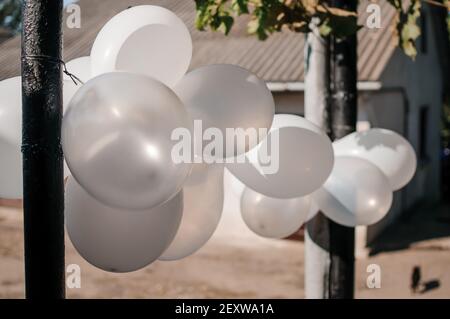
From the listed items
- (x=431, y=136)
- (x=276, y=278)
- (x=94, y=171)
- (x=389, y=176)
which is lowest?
(x=276, y=278)

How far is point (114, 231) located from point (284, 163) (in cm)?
97

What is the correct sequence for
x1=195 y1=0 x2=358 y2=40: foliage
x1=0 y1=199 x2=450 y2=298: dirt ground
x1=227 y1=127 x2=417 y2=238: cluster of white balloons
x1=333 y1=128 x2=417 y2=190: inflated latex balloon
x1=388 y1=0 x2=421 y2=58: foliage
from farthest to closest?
1. x1=0 y1=199 x2=450 y2=298: dirt ground
2. x1=388 y1=0 x2=421 y2=58: foliage
3. x1=195 y1=0 x2=358 y2=40: foliage
4. x1=333 y1=128 x2=417 y2=190: inflated latex balloon
5. x1=227 y1=127 x2=417 y2=238: cluster of white balloons

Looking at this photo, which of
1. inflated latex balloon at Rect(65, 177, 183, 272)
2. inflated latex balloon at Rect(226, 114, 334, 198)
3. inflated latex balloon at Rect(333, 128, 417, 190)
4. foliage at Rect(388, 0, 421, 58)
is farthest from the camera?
foliage at Rect(388, 0, 421, 58)

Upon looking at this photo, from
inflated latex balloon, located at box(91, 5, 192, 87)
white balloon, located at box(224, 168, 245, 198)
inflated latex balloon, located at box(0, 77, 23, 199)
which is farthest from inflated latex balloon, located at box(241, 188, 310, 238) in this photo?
inflated latex balloon, located at box(0, 77, 23, 199)

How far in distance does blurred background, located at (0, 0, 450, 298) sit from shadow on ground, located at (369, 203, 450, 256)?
0.02m

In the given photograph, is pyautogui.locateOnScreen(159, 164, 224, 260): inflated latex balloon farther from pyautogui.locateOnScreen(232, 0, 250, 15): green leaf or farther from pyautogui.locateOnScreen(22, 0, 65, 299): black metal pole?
pyautogui.locateOnScreen(232, 0, 250, 15): green leaf

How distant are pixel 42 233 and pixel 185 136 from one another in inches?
22.1

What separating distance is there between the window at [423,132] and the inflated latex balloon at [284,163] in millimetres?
11369

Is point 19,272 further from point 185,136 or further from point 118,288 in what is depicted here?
point 185,136

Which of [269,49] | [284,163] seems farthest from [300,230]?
[284,163]

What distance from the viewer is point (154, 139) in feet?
5.89

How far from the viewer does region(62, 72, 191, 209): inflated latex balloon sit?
1.78m

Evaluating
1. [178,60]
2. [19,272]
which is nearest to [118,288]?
[19,272]

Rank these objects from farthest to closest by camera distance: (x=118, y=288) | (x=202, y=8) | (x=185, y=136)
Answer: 1. (x=118, y=288)
2. (x=202, y=8)
3. (x=185, y=136)
